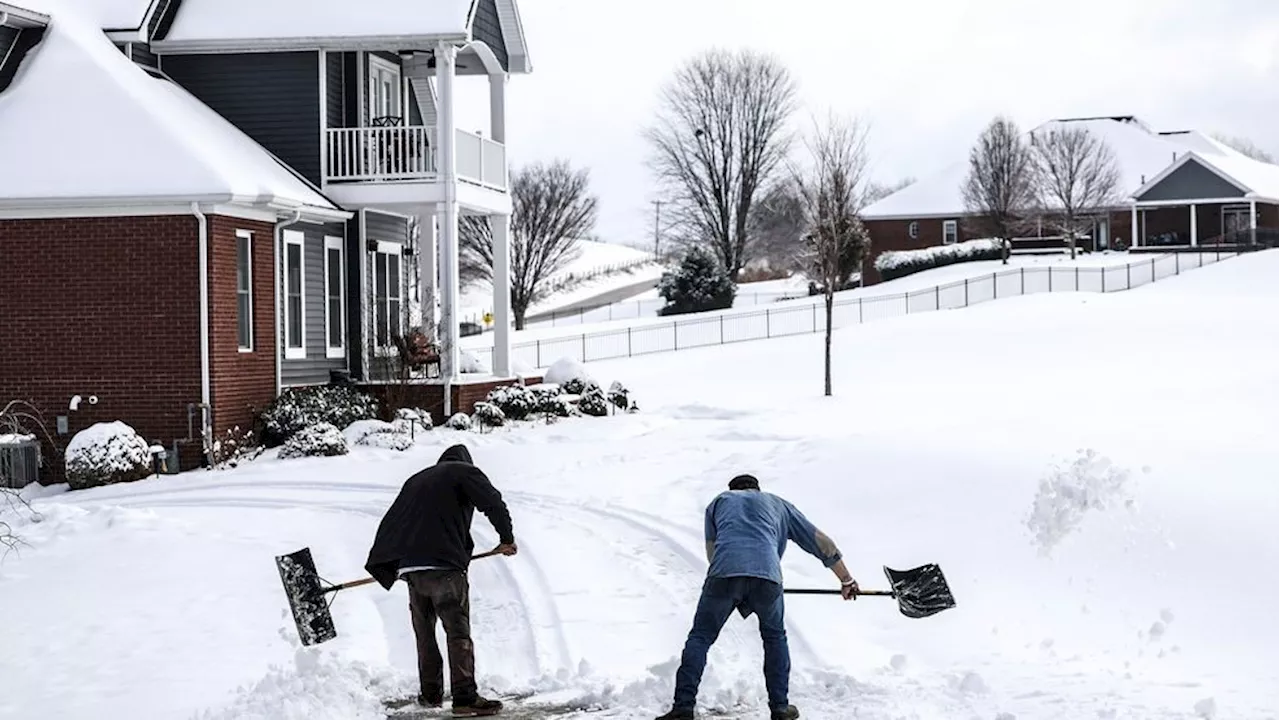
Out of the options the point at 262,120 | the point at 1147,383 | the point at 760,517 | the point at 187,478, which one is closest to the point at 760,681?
the point at 760,517

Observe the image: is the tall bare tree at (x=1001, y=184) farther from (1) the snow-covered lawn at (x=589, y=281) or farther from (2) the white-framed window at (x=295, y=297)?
(2) the white-framed window at (x=295, y=297)

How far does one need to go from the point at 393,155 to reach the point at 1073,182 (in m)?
48.7

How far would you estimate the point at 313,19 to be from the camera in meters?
27.8

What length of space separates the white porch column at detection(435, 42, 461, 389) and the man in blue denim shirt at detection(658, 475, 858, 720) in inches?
694

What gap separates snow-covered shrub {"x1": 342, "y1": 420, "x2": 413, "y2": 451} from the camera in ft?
78.6

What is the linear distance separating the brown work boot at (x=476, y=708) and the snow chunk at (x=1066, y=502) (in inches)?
240

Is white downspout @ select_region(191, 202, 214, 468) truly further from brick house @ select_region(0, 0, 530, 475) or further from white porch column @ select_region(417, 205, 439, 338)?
white porch column @ select_region(417, 205, 439, 338)

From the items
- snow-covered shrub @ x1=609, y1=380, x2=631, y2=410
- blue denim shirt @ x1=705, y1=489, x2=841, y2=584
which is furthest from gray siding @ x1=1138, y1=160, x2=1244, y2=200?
blue denim shirt @ x1=705, y1=489, x2=841, y2=584

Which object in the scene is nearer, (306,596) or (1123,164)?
(306,596)

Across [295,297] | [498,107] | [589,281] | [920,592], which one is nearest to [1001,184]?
[589,281]

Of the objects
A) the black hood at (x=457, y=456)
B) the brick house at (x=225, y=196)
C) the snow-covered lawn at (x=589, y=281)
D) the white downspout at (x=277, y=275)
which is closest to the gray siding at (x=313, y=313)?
the brick house at (x=225, y=196)

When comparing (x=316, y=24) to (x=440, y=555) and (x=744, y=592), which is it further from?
(x=744, y=592)

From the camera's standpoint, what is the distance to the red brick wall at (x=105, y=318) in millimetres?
22922

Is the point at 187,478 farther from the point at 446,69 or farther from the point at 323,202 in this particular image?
the point at 446,69
